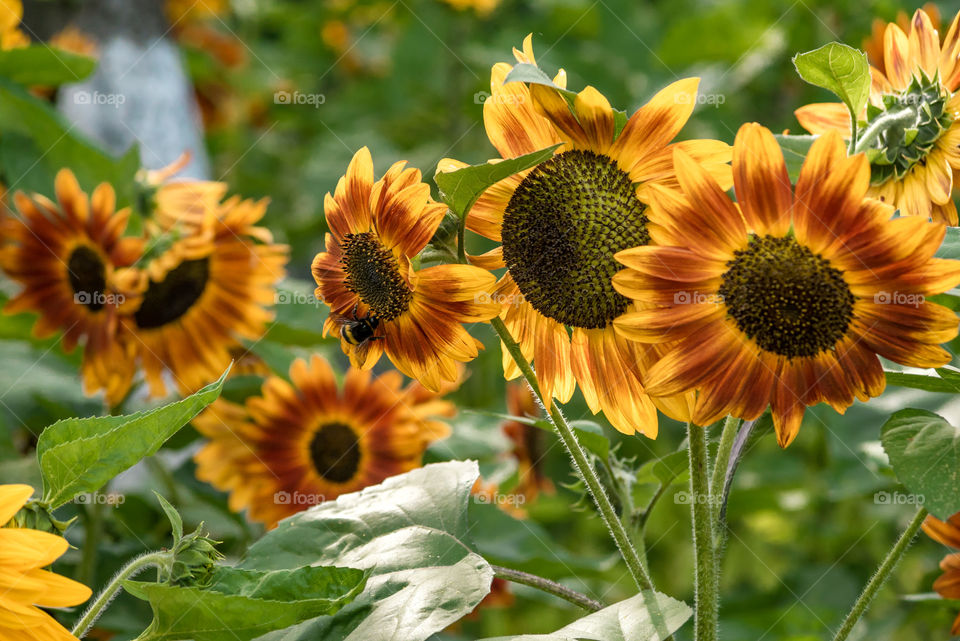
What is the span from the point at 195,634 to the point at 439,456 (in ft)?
1.91

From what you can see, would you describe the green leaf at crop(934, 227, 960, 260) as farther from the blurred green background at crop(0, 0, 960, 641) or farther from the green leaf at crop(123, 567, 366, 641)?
the green leaf at crop(123, 567, 366, 641)

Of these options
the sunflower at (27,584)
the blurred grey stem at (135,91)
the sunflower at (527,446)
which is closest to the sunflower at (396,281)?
the sunflower at (27,584)

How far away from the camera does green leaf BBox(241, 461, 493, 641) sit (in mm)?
589

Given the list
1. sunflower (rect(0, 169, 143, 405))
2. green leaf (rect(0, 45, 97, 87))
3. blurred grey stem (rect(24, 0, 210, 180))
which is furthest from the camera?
blurred grey stem (rect(24, 0, 210, 180))

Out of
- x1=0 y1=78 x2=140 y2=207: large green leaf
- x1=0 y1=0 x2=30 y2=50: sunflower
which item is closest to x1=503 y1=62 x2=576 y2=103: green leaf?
x1=0 y1=78 x2=140 y2=207: large green leaf

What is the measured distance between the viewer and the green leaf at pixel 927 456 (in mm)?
560

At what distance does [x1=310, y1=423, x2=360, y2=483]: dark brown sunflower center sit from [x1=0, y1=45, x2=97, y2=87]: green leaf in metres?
0.60

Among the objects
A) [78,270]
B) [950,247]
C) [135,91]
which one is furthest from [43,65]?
[950,247]

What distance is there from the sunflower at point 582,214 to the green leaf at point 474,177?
0.04 m

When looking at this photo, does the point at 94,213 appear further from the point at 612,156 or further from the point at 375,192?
the point at 612,156

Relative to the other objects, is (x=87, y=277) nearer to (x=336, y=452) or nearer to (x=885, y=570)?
(x=336, y=452)

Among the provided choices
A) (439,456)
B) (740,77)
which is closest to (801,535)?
(439,456)

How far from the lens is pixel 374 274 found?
0.62 m

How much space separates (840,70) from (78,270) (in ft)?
2.96
